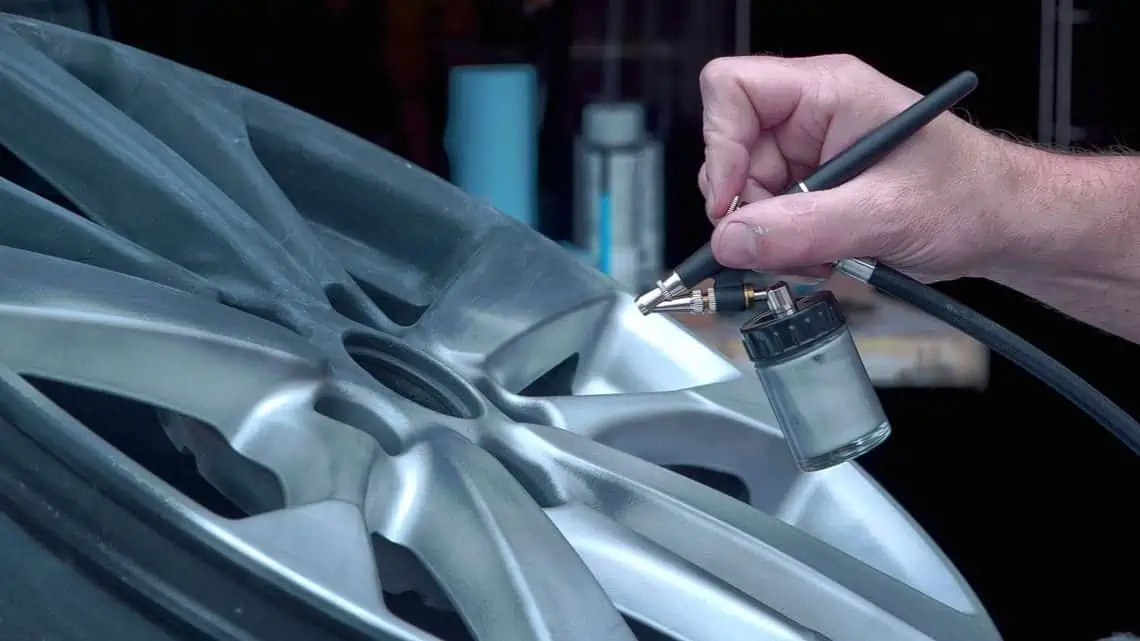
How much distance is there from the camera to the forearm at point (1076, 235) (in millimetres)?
919

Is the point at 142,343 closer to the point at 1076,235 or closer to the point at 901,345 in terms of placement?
the point at 1076,235

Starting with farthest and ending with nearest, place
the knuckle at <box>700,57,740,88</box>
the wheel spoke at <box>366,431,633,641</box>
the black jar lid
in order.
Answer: the knuckle at <box>700,57,740,88</box>
the black jar lid
the wheel spoke at <box>366,431,633,641</box>

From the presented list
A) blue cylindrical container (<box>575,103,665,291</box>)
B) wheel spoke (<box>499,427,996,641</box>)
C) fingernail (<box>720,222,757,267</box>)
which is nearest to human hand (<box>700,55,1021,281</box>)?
fingernail (<box>720,222,757,267</box>)

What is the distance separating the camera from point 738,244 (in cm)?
76

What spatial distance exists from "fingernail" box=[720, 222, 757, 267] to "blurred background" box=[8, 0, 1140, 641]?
105 cm

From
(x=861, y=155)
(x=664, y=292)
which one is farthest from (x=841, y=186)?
(x=664, y=292)

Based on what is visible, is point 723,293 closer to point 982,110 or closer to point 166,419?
point 166,419

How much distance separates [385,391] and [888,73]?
4.70 feet

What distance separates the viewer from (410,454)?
74 cm

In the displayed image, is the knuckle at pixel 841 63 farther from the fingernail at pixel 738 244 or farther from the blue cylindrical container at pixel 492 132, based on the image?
the blue cylindrical container at pixel 492 132

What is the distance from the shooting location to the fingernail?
2.47 feet

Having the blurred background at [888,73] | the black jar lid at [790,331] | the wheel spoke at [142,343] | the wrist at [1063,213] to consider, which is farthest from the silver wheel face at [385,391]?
the blurred background at [888,73]

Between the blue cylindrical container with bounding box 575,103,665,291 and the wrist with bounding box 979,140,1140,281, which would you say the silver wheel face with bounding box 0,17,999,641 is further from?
the blue cylindrical container with bounding box 575,103,665,291

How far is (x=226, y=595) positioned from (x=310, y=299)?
0.34 meters
